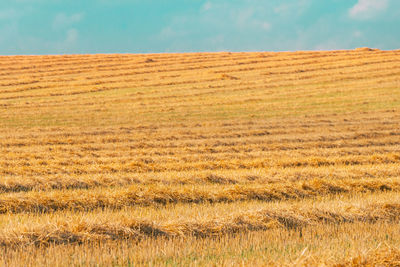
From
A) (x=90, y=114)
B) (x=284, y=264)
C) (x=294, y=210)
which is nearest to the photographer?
(x=284, y=264)

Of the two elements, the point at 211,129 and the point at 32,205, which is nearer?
the point at 32,205

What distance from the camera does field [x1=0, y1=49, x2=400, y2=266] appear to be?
625 cm

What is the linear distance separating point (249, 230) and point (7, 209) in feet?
13.3

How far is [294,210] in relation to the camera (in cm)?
797

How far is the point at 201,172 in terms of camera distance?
1189 cm

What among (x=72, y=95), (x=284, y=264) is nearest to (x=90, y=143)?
(x=284, y=264)

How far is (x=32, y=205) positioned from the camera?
873cm

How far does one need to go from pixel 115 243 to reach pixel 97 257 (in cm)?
56

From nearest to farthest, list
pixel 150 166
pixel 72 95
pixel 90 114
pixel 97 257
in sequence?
1. pixel 97 257
2. pixel 150 166
3. pixel 90 114
4. pixel 72 95

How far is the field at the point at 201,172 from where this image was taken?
6246 millimetres

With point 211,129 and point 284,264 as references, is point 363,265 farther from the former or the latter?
point 211,129

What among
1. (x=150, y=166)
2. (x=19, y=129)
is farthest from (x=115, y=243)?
(x=19, y=129)

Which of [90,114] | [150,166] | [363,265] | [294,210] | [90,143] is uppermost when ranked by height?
[90,114]

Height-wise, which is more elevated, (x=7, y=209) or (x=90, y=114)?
(x=90, y=114)
